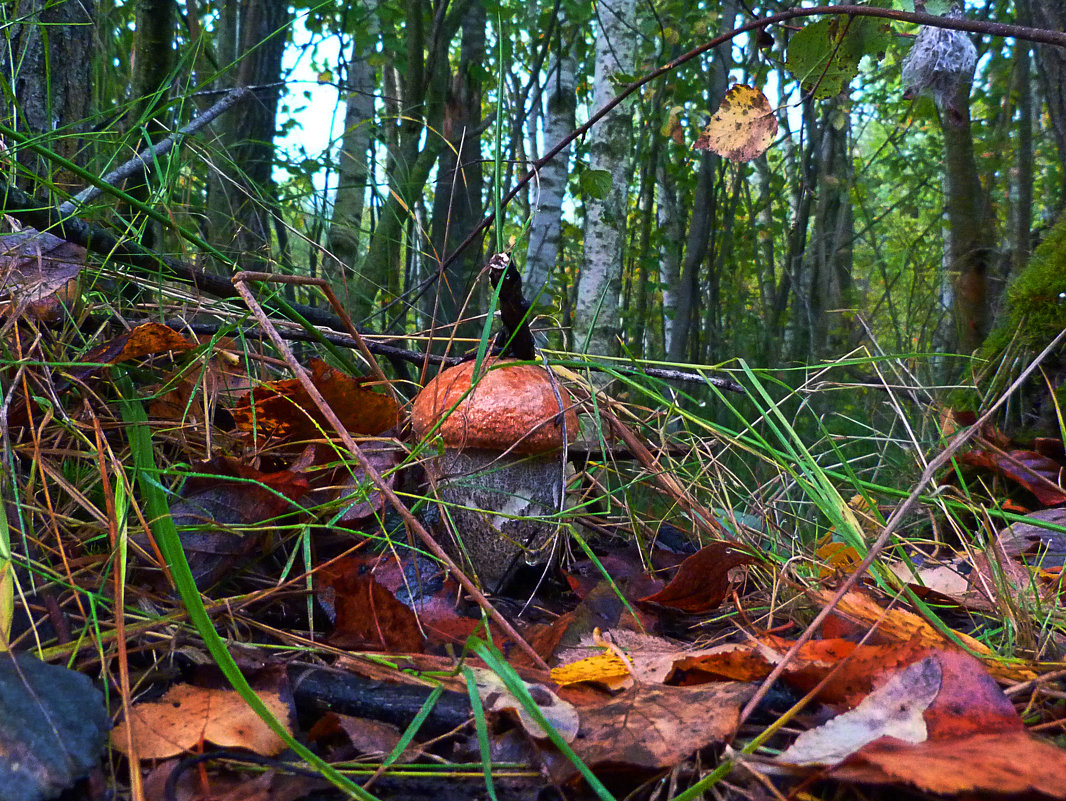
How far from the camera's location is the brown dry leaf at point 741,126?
1414 millimetres

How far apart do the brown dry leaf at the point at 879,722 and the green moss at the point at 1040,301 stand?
65.7 inches

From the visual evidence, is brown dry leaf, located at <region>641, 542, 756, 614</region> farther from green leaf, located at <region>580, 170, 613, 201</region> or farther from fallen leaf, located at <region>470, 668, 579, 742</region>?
green leaf, located at <region>580, 170, 613, 201</region>

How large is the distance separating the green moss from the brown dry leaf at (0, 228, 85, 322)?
234 centimetres

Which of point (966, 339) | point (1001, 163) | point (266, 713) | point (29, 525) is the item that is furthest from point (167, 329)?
point (1001, 163)

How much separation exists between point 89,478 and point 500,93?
89cm

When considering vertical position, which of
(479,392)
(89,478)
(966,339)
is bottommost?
(89,478)

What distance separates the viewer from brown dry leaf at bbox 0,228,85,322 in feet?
4.01

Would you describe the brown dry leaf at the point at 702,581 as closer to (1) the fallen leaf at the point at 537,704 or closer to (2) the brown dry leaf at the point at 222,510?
(1) the fallen leaf at the point at 537,704

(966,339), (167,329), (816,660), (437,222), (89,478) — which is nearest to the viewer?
(816,660)

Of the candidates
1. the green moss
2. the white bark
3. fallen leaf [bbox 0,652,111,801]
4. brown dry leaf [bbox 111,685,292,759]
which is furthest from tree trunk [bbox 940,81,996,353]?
fallen leaf [bbox 0,652,111,801]

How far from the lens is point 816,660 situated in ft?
2.86

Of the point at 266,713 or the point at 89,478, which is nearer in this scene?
the point at 266,713

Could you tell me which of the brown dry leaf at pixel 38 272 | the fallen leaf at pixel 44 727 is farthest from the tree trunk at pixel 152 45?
the fallen leaf at pixel 44 727

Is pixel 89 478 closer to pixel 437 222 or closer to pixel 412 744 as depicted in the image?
pixel 412 744
